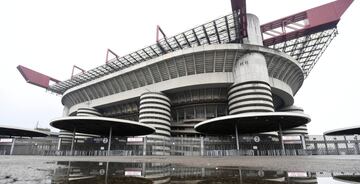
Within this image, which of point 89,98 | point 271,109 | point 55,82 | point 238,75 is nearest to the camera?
point 271,109

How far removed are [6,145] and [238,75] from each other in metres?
60.4

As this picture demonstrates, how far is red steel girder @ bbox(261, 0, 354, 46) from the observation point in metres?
42.2

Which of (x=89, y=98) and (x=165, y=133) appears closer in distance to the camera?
(x=165, y=133)

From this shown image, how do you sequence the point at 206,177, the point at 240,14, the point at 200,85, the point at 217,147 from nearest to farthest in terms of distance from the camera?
the point at 206,177
the point at 217,147
the point at 240,14
the point at 200,85

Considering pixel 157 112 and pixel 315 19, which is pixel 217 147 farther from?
pixel 315 19

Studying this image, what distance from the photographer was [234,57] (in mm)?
45094

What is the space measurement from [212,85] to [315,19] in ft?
87.8

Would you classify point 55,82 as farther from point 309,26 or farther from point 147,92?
point 309,26

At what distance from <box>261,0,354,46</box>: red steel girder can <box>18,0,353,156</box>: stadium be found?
0.59 feet

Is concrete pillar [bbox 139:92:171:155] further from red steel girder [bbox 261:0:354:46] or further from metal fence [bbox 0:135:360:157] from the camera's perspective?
red steel girder [bbox 261:0:354:46]

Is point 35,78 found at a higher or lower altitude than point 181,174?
higher

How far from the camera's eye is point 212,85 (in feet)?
153

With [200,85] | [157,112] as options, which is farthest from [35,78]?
[200,85]

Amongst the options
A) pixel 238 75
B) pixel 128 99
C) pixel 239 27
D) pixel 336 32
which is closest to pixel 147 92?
pixel 128 99
